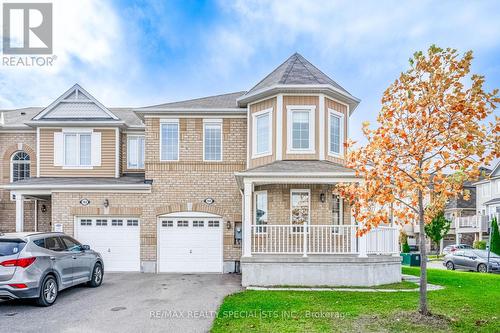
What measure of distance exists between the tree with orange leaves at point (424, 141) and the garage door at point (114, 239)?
9.99 m

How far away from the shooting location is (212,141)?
15.7 metres

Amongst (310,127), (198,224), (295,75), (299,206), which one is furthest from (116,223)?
(295,75)

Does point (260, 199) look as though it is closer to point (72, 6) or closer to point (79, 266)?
point (79, 266)

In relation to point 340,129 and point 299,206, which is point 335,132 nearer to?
point 340,129

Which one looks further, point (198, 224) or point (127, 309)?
point (198, 224)

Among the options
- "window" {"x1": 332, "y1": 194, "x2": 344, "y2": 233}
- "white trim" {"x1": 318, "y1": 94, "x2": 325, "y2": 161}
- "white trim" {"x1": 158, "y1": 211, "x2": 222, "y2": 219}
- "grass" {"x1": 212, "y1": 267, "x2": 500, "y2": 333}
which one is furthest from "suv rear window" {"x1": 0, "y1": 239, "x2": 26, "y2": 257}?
"window" {"x1": 332, "y1": 194, "x2": 344, "y2": 233}

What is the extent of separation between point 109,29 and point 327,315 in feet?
43.1

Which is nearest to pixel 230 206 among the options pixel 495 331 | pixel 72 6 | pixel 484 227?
pixel 72 6

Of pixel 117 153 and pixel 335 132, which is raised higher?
pixel 335 132

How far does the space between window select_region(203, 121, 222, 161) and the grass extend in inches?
250

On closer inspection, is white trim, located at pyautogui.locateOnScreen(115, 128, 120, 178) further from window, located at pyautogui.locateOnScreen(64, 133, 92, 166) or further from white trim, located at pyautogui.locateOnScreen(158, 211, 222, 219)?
white trim, located at pyautogui.locateOnScreen(158, 211, 222, 219)

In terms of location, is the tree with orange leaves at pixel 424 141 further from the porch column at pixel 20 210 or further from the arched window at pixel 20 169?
the arched window at pixel 20 169

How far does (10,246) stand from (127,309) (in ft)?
9.37

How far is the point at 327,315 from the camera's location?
803 cm
